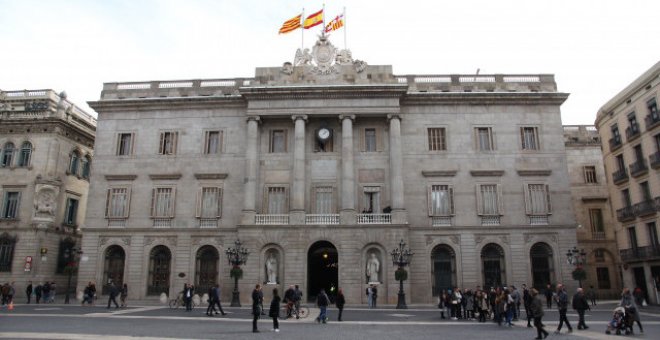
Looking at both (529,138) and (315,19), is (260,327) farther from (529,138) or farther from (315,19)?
(529,138)

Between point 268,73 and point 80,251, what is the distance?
19.9m

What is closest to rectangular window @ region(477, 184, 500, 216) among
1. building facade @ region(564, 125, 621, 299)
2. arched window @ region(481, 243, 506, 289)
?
arched window @ region(481, 243, 506, 289)

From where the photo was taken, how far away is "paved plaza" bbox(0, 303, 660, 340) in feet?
56.2

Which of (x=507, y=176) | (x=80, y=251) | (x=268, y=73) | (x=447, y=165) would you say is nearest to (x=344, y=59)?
(x=268, y=73)

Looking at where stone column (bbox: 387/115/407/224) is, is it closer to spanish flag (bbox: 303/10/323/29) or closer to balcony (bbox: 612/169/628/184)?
spanish flag (bbox: 303/10/323/29)

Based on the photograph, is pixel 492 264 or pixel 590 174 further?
pixel 590 174

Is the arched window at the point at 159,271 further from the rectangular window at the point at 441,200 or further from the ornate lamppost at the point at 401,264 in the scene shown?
the rectangular window at the point at 441,200

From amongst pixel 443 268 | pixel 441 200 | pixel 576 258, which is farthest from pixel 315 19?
pixel 576 258

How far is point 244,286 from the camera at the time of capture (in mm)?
34156

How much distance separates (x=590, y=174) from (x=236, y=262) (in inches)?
1448

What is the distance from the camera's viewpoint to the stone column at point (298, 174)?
34.8 metres

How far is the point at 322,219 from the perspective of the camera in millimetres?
35000

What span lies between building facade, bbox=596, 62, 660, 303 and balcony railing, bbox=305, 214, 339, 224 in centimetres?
2325

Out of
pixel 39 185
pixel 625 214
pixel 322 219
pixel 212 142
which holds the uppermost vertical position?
pixel 212 142
